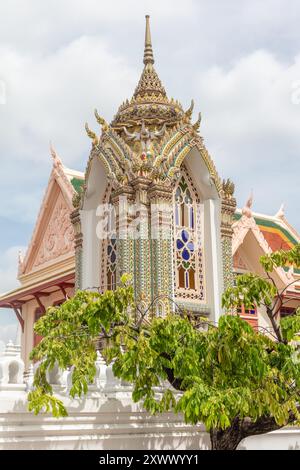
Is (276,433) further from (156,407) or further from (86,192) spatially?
(86,192)

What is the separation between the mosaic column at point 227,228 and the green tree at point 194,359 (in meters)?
4.12

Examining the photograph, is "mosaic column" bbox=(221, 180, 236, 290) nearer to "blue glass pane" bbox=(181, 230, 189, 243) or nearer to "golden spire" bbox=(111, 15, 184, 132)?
"blue glass pane" bbox=(181, 230, 189, 243)

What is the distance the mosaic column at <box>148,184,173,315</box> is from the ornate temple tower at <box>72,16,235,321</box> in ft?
0.05

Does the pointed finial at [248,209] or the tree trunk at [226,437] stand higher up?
the pointed finial at [248,209]

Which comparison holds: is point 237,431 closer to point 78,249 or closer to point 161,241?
point 161,241

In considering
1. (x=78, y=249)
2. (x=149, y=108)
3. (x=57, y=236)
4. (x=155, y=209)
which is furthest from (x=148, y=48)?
(x=57, y=236)

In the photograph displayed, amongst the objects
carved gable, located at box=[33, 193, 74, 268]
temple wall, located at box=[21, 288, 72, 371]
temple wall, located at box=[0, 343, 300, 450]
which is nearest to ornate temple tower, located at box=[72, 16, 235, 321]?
temple wall, located at box=[0, 343, 300, 450]

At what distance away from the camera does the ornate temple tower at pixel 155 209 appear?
10.9 m

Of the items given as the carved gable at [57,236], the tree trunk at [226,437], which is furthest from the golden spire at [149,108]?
the carved gable at [57,236]

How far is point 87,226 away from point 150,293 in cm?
220

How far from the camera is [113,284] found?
38.0 feet

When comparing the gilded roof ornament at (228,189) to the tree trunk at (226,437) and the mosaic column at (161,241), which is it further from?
the tree trunk at (226,437)

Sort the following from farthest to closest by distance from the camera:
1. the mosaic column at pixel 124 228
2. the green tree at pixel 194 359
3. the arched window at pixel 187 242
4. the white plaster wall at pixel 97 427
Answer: the arched window at pixel 187 242 < the mosaic column at pixel 124 228 < the white plaster wall at pixel 97 427 < the green tree at pixel 194 359
